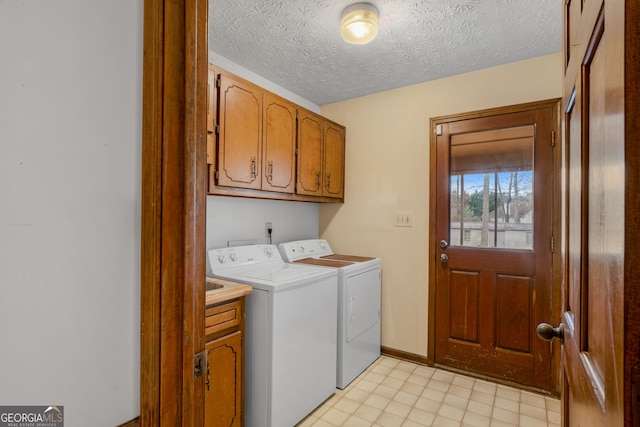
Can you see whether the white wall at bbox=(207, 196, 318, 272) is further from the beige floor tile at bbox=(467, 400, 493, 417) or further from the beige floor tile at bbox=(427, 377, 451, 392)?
the beige floor tile at bbox=(467, 400, 493, 417)

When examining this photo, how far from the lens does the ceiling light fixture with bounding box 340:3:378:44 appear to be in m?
1.68

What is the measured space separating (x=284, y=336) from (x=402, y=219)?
1.55 meters

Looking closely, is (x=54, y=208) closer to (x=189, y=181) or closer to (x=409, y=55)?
(x=189, y=181)

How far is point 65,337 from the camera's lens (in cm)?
53

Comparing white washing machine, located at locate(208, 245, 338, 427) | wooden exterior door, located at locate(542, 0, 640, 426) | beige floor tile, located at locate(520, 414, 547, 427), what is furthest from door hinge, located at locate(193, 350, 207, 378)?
beige floor tile, located at locate(520, 414, 547, 427)

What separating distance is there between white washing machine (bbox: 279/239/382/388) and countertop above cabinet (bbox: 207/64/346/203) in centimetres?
52

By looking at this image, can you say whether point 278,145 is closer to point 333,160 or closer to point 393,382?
point 333,160

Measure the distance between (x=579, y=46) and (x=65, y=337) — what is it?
125 cm

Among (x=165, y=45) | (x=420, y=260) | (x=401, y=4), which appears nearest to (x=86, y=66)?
(x=165, y=45)

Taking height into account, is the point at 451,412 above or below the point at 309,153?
below

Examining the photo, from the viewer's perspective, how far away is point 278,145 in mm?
2336

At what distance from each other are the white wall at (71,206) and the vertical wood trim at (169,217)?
35 millimetres

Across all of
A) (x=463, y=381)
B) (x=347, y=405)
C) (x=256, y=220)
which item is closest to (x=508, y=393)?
(x=463, y=381)

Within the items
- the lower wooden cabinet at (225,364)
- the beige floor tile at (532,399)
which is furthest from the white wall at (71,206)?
the beige floor tile at (532,399)
